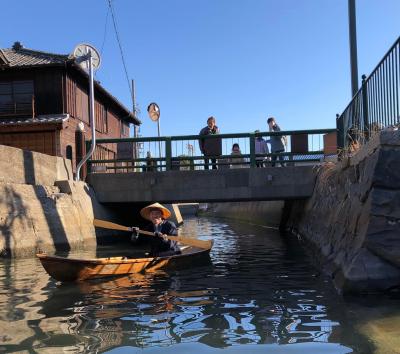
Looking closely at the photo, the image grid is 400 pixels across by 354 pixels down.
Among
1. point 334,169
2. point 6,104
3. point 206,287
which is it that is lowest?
point 206,287

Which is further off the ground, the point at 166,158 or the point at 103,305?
the point at 166,158

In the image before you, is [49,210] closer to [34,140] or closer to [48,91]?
[34,140]

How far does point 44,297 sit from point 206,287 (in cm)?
245

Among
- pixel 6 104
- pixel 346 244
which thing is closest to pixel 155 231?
pixel 346 244

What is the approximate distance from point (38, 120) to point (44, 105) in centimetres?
Result: 150

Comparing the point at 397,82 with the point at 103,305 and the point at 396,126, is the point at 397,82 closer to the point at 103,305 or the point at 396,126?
the point at 396,126

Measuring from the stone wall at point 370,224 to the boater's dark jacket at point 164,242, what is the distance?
294 centimetres

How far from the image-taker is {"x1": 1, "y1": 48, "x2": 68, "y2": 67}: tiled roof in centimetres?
2170

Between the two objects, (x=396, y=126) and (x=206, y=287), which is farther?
(x=206, y=287)

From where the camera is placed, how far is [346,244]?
801cm

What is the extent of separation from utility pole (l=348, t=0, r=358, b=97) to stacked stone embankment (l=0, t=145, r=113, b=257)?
8.23m

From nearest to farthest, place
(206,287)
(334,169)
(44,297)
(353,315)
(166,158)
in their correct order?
1. (353,315)
2. (44,297)
3. (206,287)
4. (334,169)
5. (166,158)

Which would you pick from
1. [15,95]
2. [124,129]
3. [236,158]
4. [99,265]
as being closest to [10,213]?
[99,265]

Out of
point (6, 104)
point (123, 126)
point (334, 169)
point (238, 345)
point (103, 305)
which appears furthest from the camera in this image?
point (123, 126)
